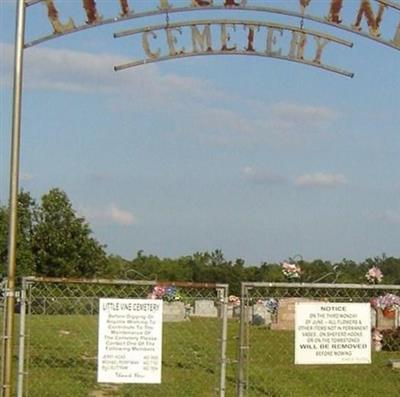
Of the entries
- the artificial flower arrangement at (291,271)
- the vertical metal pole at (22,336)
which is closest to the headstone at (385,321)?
the artificial flower arrangement at (291,271)

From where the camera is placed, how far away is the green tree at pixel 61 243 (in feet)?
194

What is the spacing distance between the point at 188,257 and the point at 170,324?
6968 cm

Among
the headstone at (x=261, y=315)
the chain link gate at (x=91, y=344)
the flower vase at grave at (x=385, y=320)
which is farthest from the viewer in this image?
the headstone at (x=261, y=315)

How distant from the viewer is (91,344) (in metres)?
17.5

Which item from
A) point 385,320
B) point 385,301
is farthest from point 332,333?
point 385,320

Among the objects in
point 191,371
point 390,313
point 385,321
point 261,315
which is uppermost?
point 390,313

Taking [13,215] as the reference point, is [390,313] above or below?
below

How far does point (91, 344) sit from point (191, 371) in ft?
11.1

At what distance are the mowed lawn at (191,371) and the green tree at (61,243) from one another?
3960 cm

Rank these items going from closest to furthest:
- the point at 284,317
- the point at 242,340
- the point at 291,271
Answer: the point at 242,340 < the point at 291,271 < the point at 284,317

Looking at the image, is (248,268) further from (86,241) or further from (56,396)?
(56,396)

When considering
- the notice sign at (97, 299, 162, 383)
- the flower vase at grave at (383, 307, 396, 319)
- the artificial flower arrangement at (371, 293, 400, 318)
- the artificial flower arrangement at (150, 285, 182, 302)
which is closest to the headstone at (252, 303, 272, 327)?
the flower vase at grave at (383, 307, 396, 319)

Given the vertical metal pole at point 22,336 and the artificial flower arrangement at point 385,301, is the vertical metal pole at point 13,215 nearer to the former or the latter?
the vertical metal pole at point 22,336

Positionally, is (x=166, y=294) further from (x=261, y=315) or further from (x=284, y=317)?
(x=261, y=315)
